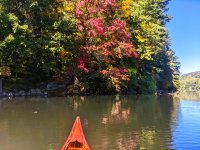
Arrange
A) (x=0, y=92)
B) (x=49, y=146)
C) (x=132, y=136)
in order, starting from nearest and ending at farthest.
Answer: (x=49, y=146) → (x=132, y=136) → (x=0, y=92)

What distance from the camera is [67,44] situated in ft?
107

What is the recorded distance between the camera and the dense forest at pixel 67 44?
30.5 m

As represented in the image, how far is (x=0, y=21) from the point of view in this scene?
28531 millimetres

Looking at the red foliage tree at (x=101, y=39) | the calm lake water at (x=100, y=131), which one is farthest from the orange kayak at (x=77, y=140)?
the red foliage tree at (x=101, y=39)

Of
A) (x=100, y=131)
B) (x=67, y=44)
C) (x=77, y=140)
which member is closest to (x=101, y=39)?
(x=67, y=44)

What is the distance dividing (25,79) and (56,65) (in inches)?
116

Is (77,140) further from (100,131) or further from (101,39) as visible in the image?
(101,39)

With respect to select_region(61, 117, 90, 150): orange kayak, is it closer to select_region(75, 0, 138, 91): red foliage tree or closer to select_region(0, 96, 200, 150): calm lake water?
select_region(0, 96, 200, 150): calm lake water

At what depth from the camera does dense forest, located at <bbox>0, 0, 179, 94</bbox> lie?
30531 mm

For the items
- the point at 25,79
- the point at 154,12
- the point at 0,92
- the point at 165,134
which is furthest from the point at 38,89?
the point at 165,134

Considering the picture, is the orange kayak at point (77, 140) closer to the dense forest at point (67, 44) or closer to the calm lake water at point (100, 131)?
the calm lake water at point (100, 131)

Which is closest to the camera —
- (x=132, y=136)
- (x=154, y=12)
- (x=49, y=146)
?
(x=49, y=146)

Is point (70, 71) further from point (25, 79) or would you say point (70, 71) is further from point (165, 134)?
point (165, 134)

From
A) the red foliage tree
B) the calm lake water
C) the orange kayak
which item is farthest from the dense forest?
the orange kayak
